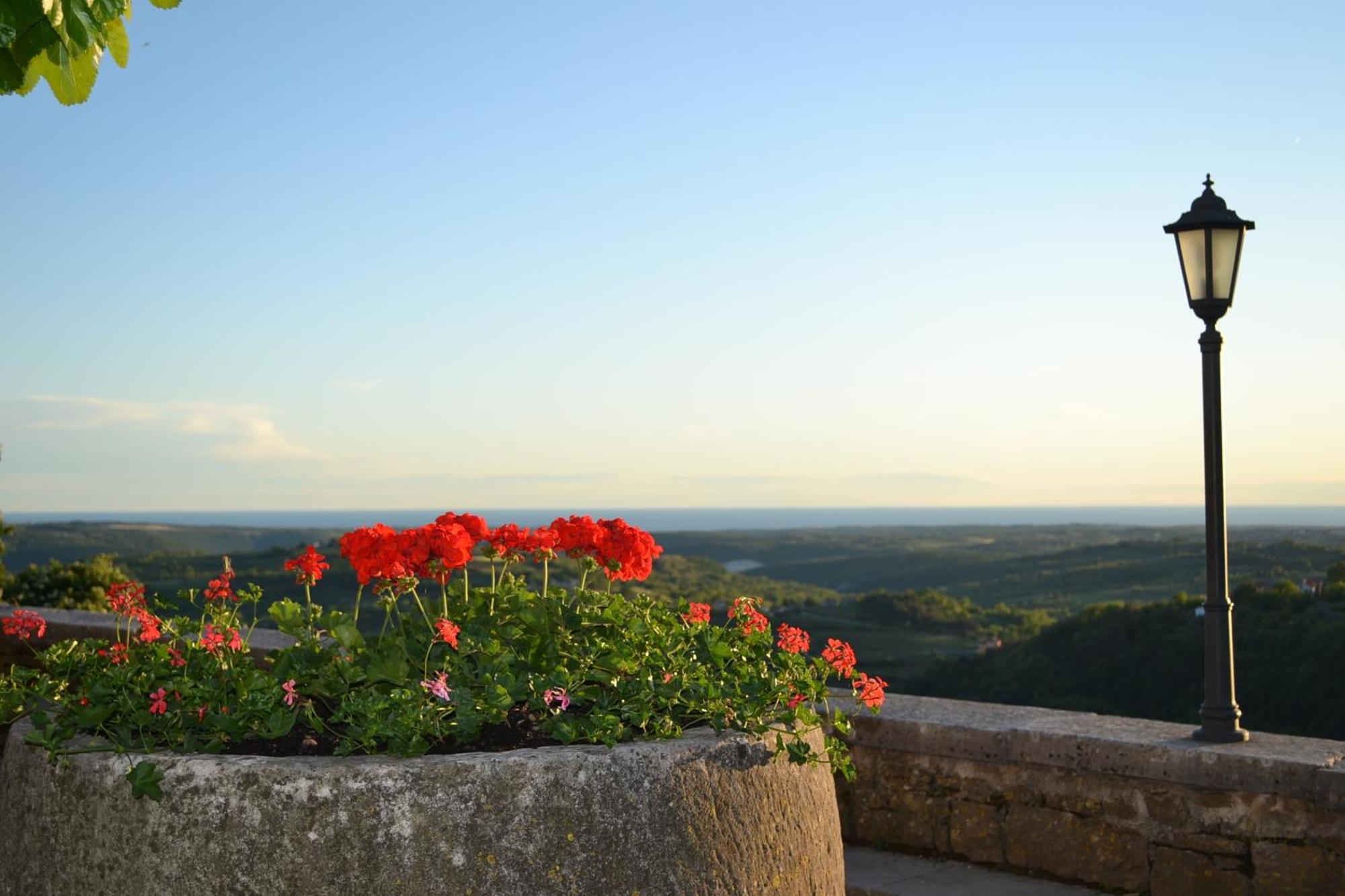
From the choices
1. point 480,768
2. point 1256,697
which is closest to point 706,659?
point 480,768

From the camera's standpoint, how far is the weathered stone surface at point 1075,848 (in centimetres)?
515

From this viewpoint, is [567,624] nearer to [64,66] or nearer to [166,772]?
[166,772]

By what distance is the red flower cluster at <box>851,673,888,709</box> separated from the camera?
410 centimetres

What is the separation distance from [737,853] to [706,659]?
A: 2.47ft

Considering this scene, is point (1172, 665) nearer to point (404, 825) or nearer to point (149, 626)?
point (149, 626)

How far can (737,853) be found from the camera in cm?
327

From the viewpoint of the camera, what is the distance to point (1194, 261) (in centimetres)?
591

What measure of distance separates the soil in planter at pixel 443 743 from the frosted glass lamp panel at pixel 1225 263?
159 inches

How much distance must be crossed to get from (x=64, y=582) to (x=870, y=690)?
11.2 meters

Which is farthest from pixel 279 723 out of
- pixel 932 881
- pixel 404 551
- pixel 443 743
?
pixel 932 881

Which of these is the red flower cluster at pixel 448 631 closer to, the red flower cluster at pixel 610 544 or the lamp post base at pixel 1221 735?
the red flower cluster at pixel 610 544

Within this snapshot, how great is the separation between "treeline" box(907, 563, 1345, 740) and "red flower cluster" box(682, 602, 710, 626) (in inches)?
337

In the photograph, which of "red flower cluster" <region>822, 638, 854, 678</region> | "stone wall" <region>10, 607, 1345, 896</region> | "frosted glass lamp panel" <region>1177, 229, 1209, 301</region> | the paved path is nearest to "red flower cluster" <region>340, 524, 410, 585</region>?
"red flower cluster" <region>822, 638, 854, 678</region>

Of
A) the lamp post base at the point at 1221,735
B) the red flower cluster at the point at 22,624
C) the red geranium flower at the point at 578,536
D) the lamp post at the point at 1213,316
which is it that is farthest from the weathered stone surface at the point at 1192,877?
the red flower cluster at the point at 22,624
